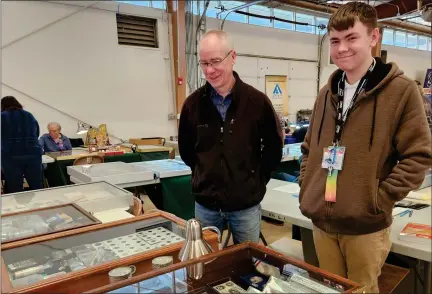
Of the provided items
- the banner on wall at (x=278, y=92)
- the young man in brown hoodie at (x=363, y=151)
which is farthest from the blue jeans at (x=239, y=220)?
the banner on wall at (x=278, y=92)

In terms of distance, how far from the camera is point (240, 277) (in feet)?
2.98

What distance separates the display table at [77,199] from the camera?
185 centimetres

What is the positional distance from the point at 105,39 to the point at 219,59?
5222mm

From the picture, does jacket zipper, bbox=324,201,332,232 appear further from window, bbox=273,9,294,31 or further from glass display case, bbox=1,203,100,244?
window, bbox=273,9,294,31

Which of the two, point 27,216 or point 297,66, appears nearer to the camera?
point 27,216

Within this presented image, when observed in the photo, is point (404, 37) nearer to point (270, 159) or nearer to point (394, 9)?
point (394, 9)

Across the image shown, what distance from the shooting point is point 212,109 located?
1.64 m

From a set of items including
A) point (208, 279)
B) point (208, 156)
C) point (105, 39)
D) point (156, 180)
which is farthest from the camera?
point (105, 39)

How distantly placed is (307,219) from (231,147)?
1.85 ft

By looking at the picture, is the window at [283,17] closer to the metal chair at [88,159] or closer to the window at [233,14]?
the window at [233,14]

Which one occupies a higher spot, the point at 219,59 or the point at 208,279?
the point at 219,59

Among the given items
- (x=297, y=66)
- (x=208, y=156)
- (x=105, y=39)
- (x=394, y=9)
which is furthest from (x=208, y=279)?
(x=297, y=66)

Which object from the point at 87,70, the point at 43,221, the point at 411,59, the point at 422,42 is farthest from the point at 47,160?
the point at 422,42

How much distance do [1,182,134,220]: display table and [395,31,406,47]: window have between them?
11082 mm
